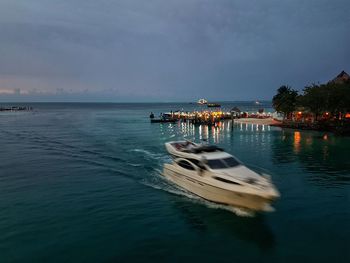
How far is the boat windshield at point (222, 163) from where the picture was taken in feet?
73.8

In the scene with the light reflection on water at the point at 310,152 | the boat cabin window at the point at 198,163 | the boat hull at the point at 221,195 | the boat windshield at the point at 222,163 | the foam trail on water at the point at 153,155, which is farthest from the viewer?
the foam trail on water at the point at 153,155

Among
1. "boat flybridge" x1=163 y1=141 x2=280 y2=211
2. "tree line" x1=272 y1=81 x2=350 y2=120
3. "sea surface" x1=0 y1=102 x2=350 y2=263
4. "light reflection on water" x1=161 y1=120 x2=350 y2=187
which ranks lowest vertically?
"sea surface" x1=0 y1=102 x2=350 y2=263

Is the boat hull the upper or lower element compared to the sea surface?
upper

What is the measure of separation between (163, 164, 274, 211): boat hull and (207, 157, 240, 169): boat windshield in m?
1.48

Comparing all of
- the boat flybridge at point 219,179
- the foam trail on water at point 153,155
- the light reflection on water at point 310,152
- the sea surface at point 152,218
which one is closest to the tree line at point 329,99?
the light reflection on water at point 310,152

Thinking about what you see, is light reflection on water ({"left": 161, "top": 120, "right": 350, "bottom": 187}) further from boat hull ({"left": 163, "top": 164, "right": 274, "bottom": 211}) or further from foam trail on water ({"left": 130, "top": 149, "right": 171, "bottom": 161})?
boat hull ({"left": 163, "top": 164, "right": 274, "bottom": 211})

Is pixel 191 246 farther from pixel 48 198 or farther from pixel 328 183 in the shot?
pixel 328 183

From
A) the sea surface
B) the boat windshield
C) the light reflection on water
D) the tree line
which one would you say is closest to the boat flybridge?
the boat windshield

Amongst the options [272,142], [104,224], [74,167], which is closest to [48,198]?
[104,224]

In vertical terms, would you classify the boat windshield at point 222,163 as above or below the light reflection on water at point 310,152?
above

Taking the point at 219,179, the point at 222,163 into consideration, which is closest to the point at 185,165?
the point at 222,163

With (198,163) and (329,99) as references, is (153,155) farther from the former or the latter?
(329,99)

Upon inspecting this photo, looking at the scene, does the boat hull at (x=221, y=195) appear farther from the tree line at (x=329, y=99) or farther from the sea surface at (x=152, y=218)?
the tree line at (x=329, y=99)

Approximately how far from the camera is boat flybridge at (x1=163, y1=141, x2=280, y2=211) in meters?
19.2
